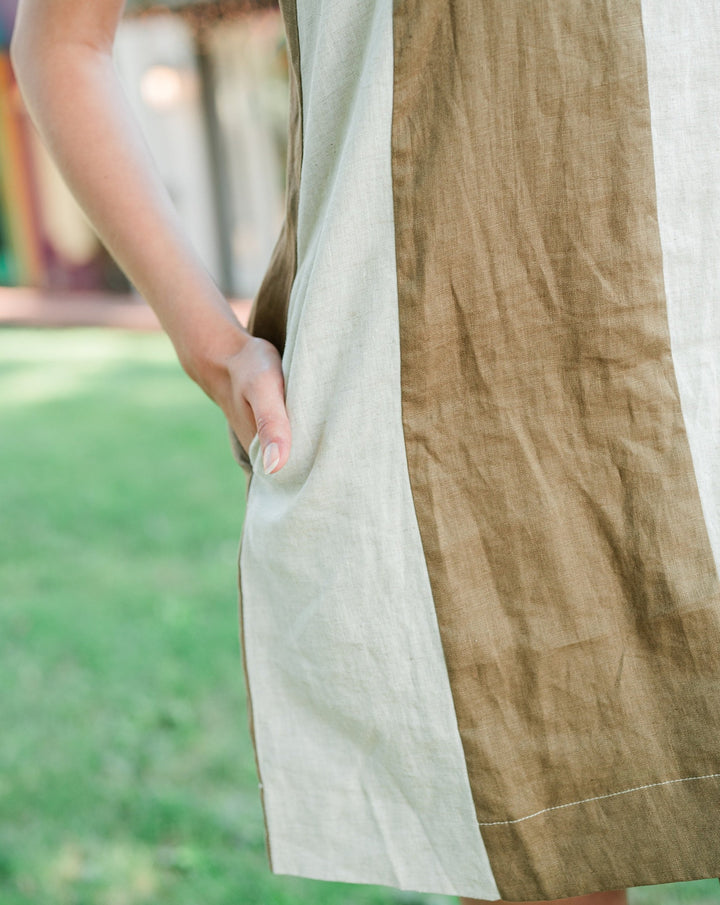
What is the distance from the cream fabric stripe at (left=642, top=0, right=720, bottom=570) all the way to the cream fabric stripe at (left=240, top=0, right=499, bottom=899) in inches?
7.8

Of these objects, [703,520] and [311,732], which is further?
[311,732]

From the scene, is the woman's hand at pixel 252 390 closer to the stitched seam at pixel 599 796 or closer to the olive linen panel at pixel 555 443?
the olive linen panel at pixel 555 443

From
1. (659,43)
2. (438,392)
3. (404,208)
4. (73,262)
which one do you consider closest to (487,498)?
(438,392)

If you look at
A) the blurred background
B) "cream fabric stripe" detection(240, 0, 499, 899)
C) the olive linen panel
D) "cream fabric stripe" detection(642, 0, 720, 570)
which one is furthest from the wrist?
the blurred background

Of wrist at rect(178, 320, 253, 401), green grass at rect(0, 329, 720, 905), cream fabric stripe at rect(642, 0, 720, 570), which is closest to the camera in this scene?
cream fabric stripe at rect(642, 0, 720, 570)

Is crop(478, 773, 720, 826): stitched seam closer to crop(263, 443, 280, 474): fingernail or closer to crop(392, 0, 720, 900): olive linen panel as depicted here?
crop(392, 0, 720, 900): olive linen panel

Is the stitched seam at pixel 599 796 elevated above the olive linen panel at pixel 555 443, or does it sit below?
below

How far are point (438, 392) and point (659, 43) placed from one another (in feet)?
0.97

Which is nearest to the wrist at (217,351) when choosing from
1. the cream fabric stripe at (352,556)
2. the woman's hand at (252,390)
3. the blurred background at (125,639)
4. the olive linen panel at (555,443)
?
the woman's hand at (252,390)

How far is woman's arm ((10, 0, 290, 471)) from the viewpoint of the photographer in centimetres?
99

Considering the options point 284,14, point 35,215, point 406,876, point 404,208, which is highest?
point 35,215

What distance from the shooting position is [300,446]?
2.75ft

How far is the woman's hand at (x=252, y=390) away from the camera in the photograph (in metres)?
0.84

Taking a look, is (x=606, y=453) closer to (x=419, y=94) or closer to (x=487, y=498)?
(x=487, y=498)
